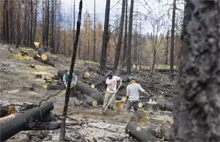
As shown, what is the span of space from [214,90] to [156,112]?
799 cm

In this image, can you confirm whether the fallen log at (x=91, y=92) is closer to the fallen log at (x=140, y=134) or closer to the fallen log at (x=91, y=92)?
the fallen log at (x=91, y=92)

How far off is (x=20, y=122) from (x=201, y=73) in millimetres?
4507

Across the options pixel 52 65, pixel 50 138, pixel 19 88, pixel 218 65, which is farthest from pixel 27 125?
pixel 52 65

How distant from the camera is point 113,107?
9.72 metres

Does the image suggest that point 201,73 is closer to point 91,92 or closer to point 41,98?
point 91,92

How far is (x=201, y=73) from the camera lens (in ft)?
6.06

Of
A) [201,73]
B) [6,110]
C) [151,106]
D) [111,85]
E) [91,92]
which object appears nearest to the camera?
[201,73]

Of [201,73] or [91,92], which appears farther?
[91,92]

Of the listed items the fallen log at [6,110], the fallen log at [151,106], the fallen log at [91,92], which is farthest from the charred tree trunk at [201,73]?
the fallen log at [91,92]

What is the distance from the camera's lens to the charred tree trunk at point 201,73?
181 centimetres

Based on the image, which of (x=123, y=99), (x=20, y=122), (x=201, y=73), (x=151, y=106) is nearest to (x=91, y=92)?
(x=123, y=99)

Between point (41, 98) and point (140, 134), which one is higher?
point (140, 134)

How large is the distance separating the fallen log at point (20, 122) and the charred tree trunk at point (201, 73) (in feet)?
12.9

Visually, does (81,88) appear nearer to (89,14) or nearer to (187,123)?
(187,123)
